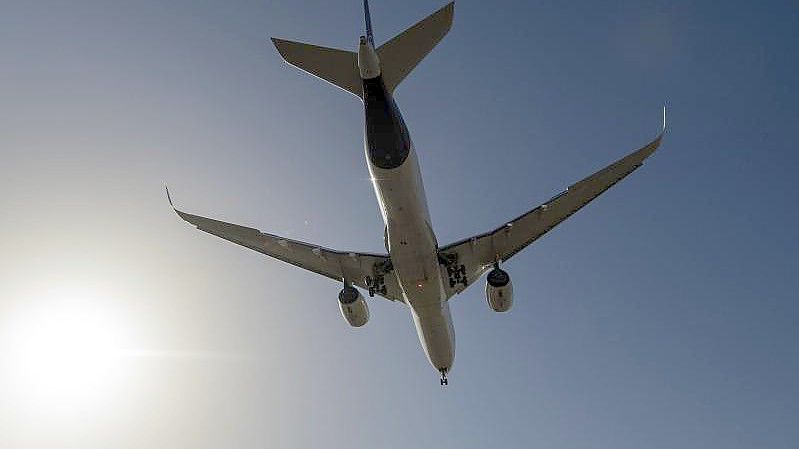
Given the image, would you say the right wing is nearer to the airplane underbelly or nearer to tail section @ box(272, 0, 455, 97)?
the airplane underbelly

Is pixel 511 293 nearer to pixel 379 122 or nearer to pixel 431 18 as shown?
pixel 379 122

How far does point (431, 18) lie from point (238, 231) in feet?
34.0

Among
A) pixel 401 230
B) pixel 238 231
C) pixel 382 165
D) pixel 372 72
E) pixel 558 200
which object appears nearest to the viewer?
pixel 372 72

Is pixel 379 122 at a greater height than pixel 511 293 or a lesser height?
greater

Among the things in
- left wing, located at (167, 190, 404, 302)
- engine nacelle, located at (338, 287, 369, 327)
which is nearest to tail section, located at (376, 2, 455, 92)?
left wing, located at (167, 190, 404, 302)

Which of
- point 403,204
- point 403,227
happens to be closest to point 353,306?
point 403,227

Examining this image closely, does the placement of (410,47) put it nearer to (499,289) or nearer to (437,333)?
(499,289)

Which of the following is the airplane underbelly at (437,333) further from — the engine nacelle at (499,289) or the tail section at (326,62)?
the tail section at (326,62)

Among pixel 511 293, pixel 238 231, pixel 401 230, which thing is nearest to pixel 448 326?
pixel 511 293

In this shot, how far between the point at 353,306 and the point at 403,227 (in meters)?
4.28

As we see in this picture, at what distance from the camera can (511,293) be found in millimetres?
20438

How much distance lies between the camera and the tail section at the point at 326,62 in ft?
55.4

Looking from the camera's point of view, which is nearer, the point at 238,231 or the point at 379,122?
the point at 379,122

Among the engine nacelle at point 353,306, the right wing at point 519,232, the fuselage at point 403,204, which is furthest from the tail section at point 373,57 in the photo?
the engine nacelle at point 353,306
